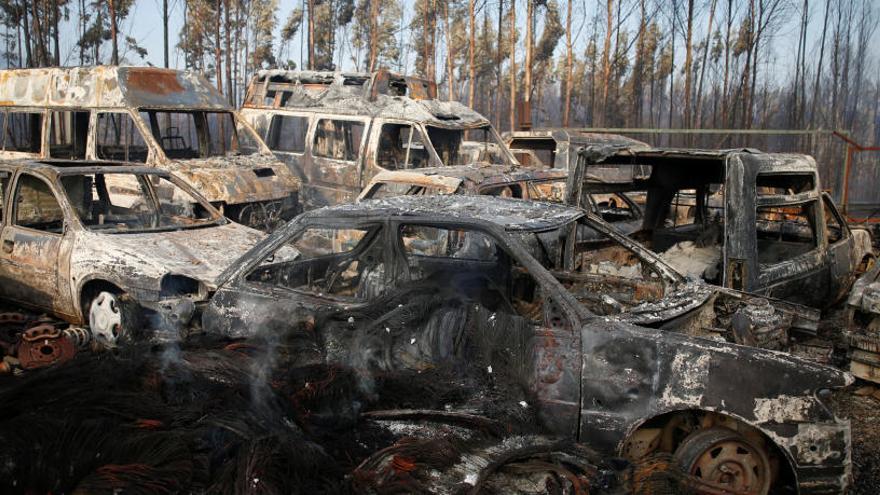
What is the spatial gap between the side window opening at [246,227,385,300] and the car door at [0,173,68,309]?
240 cm

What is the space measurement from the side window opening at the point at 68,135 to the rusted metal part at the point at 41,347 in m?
6.06

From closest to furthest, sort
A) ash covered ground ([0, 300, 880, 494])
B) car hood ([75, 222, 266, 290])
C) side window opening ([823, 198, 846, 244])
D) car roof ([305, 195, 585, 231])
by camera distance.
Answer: ash covered ground ([0, 300, 880, 494]), car roof ([305, 195, 585, 231]), car hood ([75, 222, 266, 290]), side window opening ([823, 198, 846, 244])

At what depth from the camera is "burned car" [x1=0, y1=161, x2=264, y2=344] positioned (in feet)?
18.1

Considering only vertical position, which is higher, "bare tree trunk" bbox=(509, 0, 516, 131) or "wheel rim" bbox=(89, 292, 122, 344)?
"bare tree trunk" bbox=(509, 0, 516, 131)

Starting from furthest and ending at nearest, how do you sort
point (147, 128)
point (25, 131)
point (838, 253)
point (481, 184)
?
point (25, 131) → point (147, 128) → point (481, 184) → point (838, 253)

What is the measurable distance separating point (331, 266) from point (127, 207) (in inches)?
133

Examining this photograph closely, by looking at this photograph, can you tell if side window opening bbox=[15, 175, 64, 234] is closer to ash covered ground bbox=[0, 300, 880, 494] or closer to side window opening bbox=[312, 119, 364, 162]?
ash covered ground bbox=[0, 300, 880, 494]

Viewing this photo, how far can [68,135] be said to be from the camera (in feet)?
34.7

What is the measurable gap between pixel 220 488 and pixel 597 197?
28.4ft

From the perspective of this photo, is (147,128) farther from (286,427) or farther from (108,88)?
(286,427)

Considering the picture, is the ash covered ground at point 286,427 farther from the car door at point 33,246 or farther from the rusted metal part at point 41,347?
the car door at point 33,246

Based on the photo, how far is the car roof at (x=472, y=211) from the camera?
13.7ft

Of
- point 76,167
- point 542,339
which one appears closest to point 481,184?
point 76,167

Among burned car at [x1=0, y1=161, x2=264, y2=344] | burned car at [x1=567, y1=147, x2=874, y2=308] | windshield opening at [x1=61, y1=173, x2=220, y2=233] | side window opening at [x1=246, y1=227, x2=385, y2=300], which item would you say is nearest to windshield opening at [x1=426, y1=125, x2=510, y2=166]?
burned car at [x1=567, y1=147, x2=874, y2=308]
